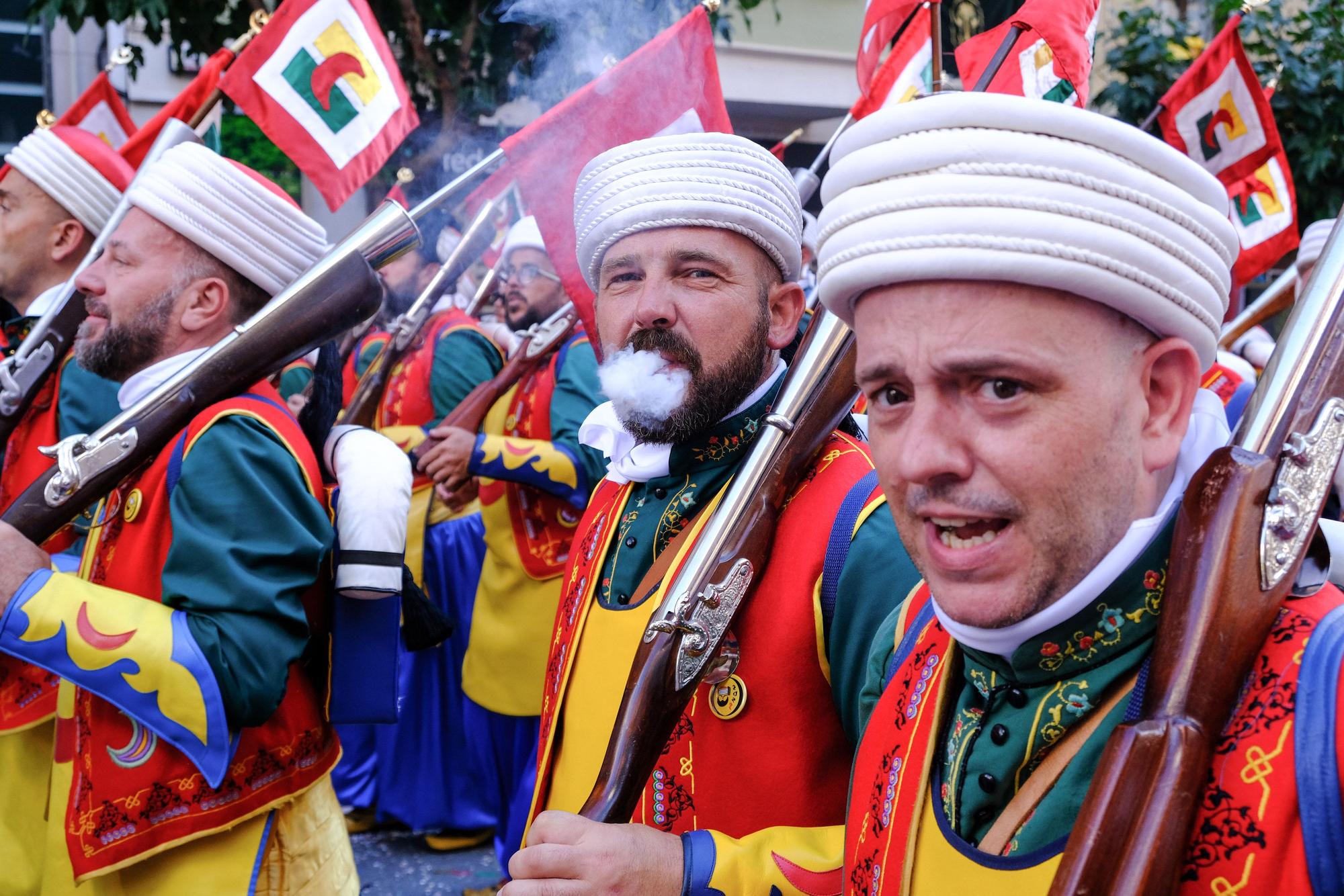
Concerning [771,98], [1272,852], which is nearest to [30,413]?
[1272,852]

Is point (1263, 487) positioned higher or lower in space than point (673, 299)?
lower

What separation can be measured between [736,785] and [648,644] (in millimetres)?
295

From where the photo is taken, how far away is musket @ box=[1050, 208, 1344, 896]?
116 cm

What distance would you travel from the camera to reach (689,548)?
2.25m

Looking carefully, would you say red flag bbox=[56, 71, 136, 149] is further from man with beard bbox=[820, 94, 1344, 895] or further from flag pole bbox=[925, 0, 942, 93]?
man with beard bbox=[820, 94, 1344, 895]

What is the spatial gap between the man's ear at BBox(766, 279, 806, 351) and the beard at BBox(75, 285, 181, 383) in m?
1.61

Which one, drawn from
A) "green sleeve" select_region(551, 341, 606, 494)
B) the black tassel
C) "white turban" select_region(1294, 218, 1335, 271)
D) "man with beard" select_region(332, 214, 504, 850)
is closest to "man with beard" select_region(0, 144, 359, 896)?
the black tassel

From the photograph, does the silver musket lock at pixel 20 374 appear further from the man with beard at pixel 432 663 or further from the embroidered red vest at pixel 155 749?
the man with beard at pixel 432 663

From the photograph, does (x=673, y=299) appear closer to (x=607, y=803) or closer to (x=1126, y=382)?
(x=607, y=803)

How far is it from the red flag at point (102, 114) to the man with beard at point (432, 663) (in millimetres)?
1415

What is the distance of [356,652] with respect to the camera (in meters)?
2.97

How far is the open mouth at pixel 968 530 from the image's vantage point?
4.47 ft

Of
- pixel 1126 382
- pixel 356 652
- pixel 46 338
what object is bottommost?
pixel 356 652

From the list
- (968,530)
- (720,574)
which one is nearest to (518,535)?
(720,574)
